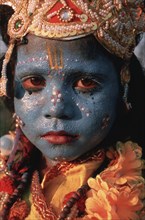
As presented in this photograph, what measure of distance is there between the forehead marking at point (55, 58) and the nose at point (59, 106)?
0.27 feet

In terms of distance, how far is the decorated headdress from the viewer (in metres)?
1.92

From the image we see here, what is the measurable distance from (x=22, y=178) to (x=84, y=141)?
0.36m

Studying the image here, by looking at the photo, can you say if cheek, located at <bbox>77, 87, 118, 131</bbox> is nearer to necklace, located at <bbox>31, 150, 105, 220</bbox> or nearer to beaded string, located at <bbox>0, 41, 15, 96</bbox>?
necklace, located at <bbox>31, 150, 105, 220</bbox>

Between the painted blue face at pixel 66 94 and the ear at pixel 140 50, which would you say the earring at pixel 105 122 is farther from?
the ear at pixel 140 50

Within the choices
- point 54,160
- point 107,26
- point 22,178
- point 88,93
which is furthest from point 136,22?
point 22,178

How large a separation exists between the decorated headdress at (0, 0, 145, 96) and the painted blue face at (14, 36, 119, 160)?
4cm

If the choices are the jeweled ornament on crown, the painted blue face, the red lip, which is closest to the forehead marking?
the painted blue face

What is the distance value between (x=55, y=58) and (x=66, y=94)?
130mm

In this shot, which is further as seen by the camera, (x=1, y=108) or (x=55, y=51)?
(x=1, y=108)

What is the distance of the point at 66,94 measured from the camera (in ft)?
6.34

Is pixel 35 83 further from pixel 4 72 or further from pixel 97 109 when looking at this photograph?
pixel 97 109

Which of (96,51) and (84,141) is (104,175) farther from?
(96,51)

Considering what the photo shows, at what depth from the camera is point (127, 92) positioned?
2.06 meters

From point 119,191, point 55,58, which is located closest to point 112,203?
point 119,191
